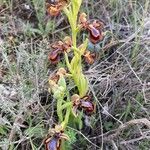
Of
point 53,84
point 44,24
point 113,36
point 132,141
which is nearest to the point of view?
point 53,84

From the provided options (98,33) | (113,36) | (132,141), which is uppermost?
(98,33)

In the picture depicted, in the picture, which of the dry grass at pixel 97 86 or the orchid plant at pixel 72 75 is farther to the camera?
the dry grass at pixel 97 86

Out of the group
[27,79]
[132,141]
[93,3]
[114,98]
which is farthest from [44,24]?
[132,141]

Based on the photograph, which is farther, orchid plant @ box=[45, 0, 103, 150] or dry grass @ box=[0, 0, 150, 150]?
dry grass @ box=[0, 0, 150, 150]

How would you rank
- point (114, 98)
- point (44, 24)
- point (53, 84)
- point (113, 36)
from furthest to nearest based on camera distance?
point (44, 24) → point (113, 36) → point (114, 98) → point (53, 84)

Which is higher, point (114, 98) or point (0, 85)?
point (0, 85)

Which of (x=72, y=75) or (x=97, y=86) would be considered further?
(x=97, y=86)

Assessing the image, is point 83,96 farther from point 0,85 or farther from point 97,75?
point 0,85

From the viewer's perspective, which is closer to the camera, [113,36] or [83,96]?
[83,96]

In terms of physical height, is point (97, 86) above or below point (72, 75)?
below
